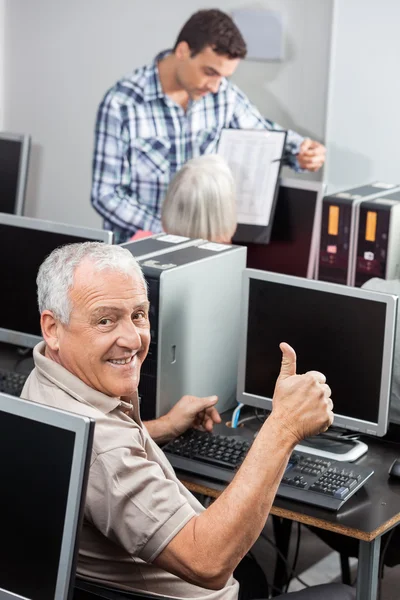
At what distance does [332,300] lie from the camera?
8.23 ft

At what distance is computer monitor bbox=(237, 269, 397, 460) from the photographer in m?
2.46

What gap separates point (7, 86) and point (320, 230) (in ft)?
10.00

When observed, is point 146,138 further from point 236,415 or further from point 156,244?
point 236,415

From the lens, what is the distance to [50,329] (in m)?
1.90

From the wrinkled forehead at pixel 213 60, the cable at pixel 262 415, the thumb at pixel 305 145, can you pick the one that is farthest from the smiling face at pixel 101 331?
the wrinkled forehead at pixel 213 60

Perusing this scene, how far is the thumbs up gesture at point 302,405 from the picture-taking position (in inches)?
69.8

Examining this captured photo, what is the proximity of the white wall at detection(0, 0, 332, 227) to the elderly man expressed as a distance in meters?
3.22

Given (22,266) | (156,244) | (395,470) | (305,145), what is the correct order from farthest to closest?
1. (305,145)
2. (22,266)
3. (156,244)
4. (395,470)

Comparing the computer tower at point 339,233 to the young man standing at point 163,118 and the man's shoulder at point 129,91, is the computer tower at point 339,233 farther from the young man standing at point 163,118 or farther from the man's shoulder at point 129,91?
the man's shoulder at point 129,91

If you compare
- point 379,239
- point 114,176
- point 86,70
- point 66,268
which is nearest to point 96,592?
point 66,268

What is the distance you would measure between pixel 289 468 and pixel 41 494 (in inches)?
39.0

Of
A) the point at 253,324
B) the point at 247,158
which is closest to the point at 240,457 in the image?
the point at 253,324

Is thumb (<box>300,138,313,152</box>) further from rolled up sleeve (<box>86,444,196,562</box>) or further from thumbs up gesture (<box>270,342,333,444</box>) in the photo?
rolled up sleeve (<box>86,444,196,562</box>)

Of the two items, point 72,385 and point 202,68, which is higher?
point 202,68
